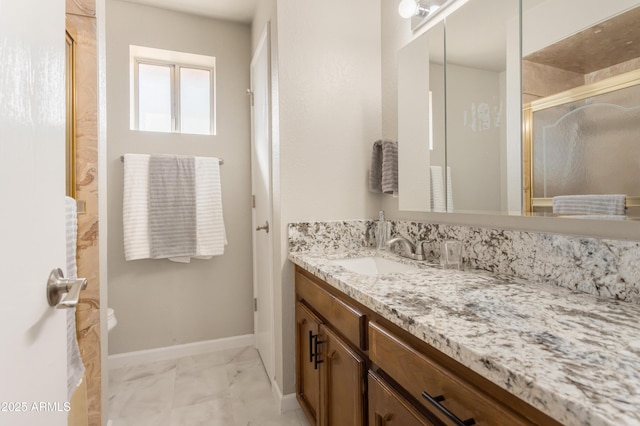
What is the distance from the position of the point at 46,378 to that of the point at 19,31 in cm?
62

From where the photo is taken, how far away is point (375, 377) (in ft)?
2.88

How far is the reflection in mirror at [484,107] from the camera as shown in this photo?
1097 mm

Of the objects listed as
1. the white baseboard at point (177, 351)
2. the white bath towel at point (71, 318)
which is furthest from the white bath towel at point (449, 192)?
the white baseboard at point (177, 351)

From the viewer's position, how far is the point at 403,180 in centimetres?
165

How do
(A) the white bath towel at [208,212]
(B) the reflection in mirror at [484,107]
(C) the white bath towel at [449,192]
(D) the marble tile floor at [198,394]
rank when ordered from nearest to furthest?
(B) the reflection in mirror at [484,107], (C) the white bath towel at [449,192], (D) the marble tile floor at [198,394], (A) the white bath towel at [208,212]

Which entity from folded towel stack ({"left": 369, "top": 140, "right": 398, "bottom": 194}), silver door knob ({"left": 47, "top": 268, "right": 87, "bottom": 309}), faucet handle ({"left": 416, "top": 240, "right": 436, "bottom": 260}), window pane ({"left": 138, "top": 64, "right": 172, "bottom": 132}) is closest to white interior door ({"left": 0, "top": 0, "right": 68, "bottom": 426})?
silver door knob ({"left": 47, "top": 268, "right": 87, "bottom": 309})

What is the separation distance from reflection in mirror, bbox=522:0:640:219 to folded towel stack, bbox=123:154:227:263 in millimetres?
1946

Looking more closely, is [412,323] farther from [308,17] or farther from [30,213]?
[308,17]

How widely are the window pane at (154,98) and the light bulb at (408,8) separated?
71.0 inches

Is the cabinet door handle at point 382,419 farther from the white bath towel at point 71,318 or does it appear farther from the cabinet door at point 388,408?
the white bath towel at point 71,318

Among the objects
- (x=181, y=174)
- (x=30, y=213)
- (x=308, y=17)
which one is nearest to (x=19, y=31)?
(x=30, y=213)

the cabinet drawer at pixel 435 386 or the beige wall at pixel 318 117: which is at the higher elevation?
the beige wall at pixel 318 117

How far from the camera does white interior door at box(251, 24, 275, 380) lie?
1.86 meters

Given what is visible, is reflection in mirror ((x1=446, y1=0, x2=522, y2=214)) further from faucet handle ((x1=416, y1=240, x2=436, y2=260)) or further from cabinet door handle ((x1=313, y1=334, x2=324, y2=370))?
cabinet door handle ((x1=313, y1=334, x2=324, y2=370))
